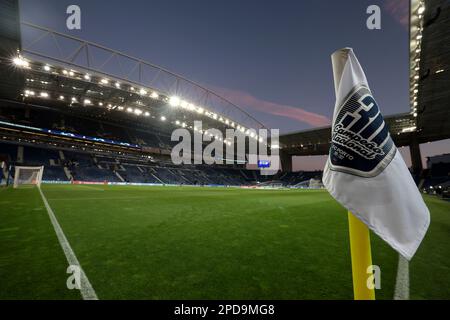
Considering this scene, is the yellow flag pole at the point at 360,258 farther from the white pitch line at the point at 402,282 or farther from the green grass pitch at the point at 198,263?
the white pitch line at the point at 402,282

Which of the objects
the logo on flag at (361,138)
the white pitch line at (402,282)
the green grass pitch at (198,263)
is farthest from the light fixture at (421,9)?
the logo on flag at (361,138)

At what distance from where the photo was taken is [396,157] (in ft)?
4.31

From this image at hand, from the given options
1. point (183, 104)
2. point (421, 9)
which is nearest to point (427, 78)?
point (421, 9)

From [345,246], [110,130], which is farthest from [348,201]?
[110,130]

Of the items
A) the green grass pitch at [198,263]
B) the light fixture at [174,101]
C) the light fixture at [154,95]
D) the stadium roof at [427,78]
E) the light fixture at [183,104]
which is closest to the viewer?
the green grass pitch at [198,263]

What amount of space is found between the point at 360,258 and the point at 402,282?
1.92 metres

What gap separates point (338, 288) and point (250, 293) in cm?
97

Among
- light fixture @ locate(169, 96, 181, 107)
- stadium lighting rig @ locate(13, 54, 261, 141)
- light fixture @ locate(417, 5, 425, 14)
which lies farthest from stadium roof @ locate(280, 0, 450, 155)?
light fixture @ locate(169, 96, 181, 107)

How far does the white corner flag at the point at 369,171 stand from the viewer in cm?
120

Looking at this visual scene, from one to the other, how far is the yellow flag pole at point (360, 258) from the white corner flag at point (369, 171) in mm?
109

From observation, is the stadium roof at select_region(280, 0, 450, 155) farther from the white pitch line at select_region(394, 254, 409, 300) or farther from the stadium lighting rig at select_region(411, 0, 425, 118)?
the white pitch line at select_region(394, 254, 409, 300)
